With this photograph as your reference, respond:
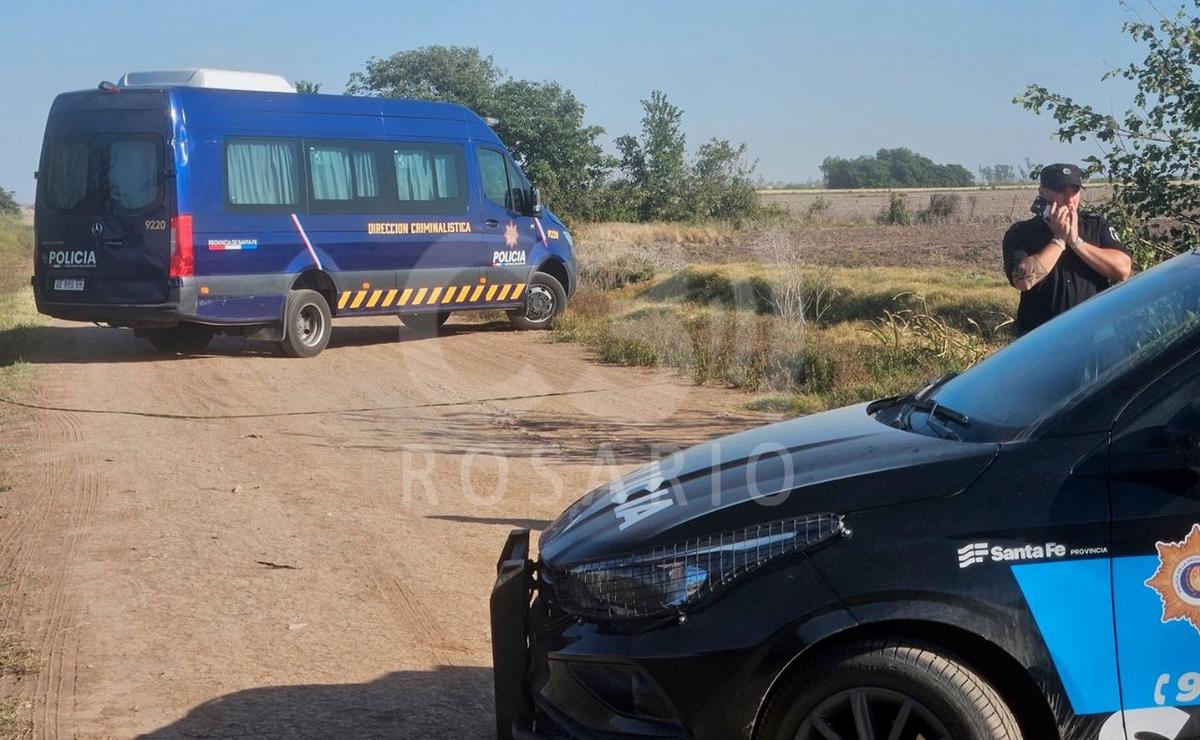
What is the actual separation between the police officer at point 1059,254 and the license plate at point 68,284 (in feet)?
36.8

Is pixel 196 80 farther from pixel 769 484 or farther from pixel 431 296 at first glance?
pixel 769 484

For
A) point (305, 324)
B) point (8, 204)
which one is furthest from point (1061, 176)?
point (8, 204)

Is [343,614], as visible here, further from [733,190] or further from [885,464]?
[733,190]

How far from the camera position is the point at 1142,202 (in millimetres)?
11172

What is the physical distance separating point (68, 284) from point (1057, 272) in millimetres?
11626

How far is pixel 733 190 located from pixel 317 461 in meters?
35.3

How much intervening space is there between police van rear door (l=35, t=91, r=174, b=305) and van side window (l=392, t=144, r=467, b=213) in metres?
3.21

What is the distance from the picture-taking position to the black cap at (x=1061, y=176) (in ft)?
19.8

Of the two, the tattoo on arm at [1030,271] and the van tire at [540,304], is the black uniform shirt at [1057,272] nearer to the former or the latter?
the tattoo on arm at [1030,271]

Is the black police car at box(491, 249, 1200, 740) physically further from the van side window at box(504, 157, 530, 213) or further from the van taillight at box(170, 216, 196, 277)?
the van side window at box(504, 157, 530, 213)

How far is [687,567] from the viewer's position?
11.5 ft

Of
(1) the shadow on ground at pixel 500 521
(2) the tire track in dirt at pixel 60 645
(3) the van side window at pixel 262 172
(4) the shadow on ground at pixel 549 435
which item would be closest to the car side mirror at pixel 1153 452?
(2) the tire track in dirt at pixel 60 645

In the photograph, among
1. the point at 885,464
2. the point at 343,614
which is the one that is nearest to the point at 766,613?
the point at 885,464

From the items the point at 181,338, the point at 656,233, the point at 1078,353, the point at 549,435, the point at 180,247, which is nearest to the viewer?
the point at 1078,353
